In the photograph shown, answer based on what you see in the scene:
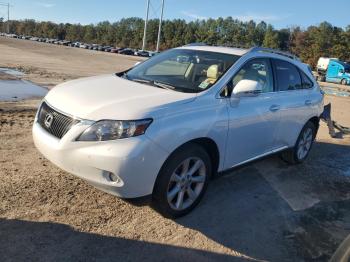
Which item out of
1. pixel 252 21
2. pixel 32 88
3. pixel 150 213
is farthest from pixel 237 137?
pixel 252 21

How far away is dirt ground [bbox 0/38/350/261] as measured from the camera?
3742 millimetres

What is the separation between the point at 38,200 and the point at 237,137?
230cm

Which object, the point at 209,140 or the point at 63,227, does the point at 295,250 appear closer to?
the point at 209,140

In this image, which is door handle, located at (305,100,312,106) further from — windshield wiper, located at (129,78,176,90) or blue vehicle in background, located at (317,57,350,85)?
blue vehicle in background, located at (317,57,350,85)

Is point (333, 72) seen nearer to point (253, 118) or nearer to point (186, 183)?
point (253, 118)

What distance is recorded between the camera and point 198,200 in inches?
181

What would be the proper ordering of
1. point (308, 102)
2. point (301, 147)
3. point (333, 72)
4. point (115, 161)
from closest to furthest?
point (115, 161), point (308, 102), point (301, 147), point (333, 72)

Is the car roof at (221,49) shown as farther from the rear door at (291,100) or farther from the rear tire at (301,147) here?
the rear tire at (301,147)

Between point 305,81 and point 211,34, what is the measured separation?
10072 centimetres

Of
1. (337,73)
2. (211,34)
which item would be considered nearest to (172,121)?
(337,73)

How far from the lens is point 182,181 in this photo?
4297mm

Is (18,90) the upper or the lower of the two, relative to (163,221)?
lower

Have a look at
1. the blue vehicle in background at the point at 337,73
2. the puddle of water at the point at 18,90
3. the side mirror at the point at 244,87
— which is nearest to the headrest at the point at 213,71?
the side mirror at the point at 244,87

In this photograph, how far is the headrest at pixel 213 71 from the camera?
4842 mm
